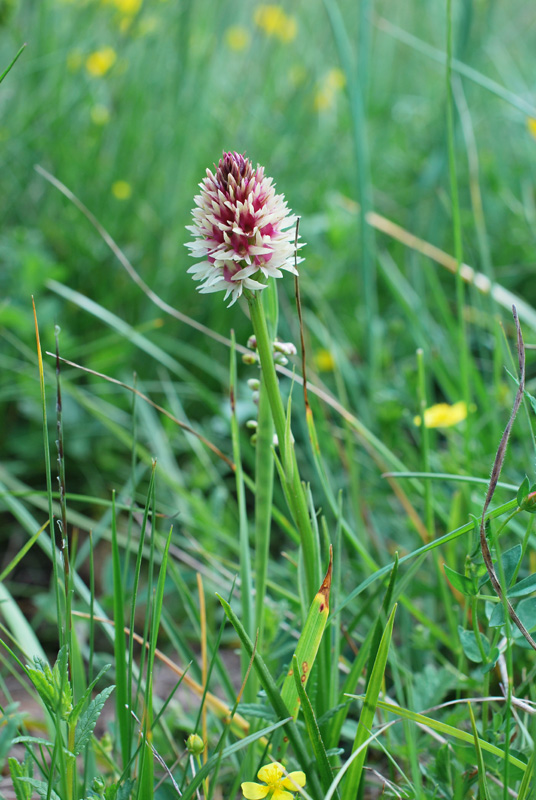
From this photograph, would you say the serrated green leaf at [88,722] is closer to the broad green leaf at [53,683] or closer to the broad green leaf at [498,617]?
Result: the broad green leaf at [53,683]

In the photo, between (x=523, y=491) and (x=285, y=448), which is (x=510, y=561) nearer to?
(x=523, y=491)

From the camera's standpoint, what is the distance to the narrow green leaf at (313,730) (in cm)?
52

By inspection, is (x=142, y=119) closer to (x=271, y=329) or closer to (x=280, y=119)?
(x=280, y=119)

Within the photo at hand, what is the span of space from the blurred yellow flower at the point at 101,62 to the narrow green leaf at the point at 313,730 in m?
1.94

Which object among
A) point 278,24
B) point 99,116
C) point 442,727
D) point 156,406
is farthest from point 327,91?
point 442,727

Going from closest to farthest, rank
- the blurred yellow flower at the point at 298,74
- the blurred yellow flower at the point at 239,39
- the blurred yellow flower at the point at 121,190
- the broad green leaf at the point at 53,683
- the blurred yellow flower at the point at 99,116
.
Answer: the broad green leaf at the point at 53,683 < the blurred yellow flower at the point at 121,190 < the blurred yellow flower at the point at 99,116 < the blurred yellow flower at the point at 298,74 < the blurred yellow flower at the point at 239,39

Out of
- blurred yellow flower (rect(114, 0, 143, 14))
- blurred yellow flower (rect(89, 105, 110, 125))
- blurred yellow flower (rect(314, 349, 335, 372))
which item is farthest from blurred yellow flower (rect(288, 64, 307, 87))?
blurred yellow flower (rect(314, 349, 335, 372))

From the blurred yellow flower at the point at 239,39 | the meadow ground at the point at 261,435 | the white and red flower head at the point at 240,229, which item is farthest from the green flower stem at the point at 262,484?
the blurred yellow flower at the point at 239,39

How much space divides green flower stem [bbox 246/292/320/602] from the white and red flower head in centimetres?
2

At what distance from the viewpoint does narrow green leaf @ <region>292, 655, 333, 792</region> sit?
524 millimetres

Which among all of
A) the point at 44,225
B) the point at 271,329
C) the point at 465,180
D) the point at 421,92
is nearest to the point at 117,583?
the point at 271,329

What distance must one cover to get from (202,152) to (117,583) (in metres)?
1.72

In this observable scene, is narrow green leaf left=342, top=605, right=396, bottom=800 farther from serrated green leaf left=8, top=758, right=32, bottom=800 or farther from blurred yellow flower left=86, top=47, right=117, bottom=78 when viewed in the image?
blurred yellow flower left=86, top=47, right=117, bottom=78

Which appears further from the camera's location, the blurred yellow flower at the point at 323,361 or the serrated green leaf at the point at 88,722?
the blurred yellow flower at the point at 323,361
